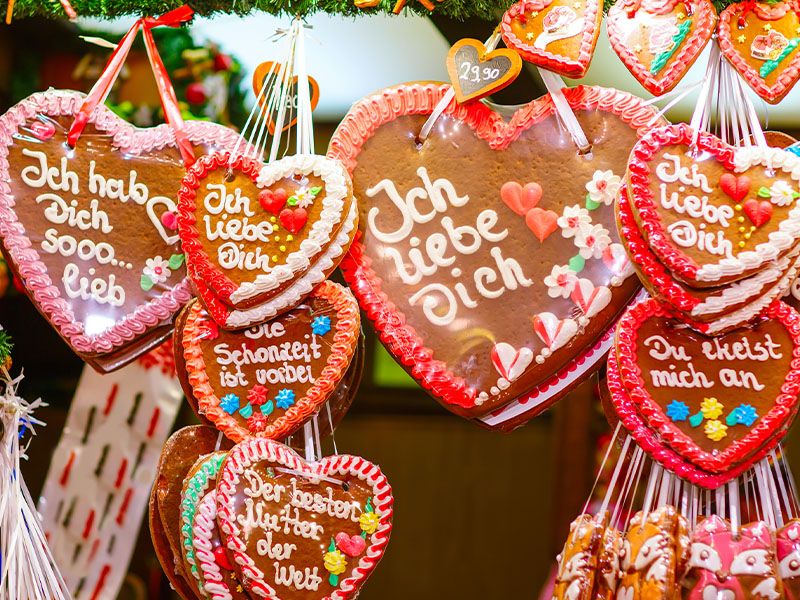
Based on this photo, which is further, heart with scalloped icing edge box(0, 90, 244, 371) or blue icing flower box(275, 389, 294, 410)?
heart with scalloped icing edge box(0, 90, 244, 371)

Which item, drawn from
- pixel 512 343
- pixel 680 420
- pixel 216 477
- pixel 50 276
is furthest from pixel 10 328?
pixel 680 420

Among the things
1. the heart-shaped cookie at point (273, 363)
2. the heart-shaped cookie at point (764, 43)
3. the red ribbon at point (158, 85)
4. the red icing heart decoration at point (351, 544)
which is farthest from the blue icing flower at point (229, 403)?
the heart-shaped cookie at point (764, 43)

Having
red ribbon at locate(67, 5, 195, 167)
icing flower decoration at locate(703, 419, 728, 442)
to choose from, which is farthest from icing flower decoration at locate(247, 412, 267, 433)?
icing flower decoration at locate(703, 419, 728, 442)

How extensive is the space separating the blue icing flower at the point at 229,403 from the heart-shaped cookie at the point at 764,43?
0.88 meters

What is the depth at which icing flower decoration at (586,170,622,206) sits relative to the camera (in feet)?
4.72

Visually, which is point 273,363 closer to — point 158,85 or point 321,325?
point 321,325

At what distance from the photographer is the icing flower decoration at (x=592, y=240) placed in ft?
4.73

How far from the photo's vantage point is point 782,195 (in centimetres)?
133

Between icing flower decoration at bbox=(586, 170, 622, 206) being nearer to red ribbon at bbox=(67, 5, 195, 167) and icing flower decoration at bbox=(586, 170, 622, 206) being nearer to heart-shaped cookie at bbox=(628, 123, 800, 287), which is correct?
heart-shaped cookie at bbox=(628, 123, 800, 287)

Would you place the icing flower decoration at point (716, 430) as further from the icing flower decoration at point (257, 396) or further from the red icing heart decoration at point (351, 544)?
the icing flower decoration at point (257, 396)

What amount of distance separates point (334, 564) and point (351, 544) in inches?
1.5

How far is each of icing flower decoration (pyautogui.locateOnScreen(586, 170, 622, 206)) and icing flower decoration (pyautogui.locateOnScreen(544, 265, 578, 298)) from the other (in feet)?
0.36

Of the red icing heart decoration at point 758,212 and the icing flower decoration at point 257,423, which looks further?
the icing flower decoration at point 257,423

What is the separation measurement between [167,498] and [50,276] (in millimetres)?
408
